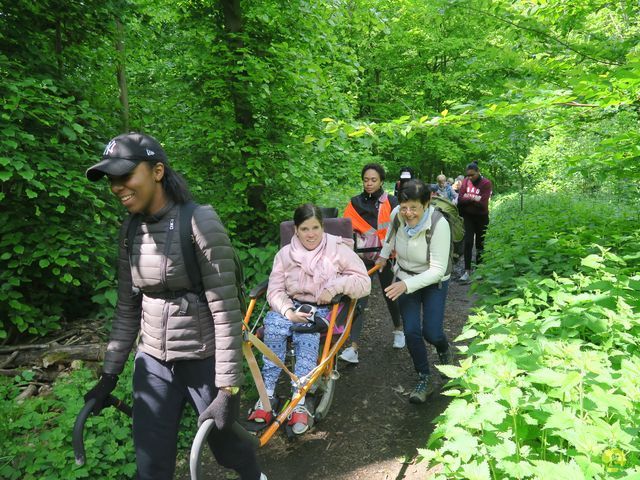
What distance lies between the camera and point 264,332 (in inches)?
146

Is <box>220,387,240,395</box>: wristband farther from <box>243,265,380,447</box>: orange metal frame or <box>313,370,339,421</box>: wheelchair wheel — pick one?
<box>313,370,339,421</box>: wheelchair wheel

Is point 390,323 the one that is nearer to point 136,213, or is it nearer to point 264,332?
point 264,332

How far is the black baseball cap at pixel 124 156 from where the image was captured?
2023mm

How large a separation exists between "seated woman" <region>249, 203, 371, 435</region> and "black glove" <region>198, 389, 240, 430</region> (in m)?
1.32

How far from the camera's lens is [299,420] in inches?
131

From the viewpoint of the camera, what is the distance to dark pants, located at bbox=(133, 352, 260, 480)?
92.3 inches

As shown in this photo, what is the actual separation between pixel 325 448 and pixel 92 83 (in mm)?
4790

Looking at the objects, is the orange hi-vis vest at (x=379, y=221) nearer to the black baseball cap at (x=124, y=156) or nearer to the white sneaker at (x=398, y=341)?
the white sneaker at (x=398, y=341)

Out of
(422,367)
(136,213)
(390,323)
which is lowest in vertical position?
(390,323)

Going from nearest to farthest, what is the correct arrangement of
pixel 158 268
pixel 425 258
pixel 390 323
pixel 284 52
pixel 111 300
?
pixel 158 268 < pixel 425 258 < pixel 111 300 < pixel 284 52 < pixel 390 323

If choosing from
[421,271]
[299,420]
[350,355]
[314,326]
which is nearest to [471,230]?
[350,355]

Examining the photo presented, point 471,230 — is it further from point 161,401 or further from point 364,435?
point 161,401

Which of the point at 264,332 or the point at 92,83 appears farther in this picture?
the point at 92,83

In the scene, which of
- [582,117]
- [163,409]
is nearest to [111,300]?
[163,409]
